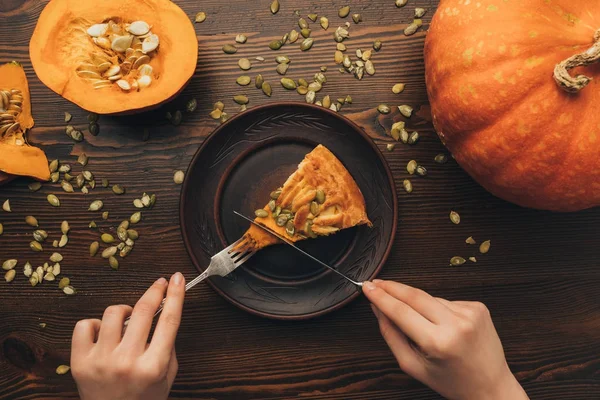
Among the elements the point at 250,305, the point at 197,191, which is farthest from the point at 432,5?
the point at 250,305

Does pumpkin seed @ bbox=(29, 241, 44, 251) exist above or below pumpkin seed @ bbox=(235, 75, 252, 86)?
below

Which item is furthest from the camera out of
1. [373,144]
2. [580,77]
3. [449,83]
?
[373,144]

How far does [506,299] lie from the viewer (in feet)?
4.35

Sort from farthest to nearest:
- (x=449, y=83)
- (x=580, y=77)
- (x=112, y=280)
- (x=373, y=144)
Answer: (x=112, y=280), (x=373, y=144), (x=449, y=83), (x=580, y=77)

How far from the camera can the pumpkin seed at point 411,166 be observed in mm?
1306

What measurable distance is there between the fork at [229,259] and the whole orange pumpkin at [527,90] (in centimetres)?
61

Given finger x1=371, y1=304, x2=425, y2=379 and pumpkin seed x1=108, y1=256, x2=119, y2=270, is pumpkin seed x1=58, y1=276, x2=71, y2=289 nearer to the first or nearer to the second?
pumpkin seed x1=108, y1=256, x2=119, y2=270

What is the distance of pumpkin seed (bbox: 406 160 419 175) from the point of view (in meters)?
1.31

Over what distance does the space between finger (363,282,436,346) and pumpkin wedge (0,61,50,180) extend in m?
0.99

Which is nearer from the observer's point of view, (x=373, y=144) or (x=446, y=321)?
(x=446, y=321)

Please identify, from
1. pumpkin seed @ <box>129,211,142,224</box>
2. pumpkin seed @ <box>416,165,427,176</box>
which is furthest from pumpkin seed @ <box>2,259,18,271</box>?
pumpkin seed @ <box>416,165,427,176</box>

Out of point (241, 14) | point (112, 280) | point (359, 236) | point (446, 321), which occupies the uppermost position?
point (241, 14)

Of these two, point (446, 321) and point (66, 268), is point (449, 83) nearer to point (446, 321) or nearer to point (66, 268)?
point (446, 321)

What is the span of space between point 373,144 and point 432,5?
0.46 m
